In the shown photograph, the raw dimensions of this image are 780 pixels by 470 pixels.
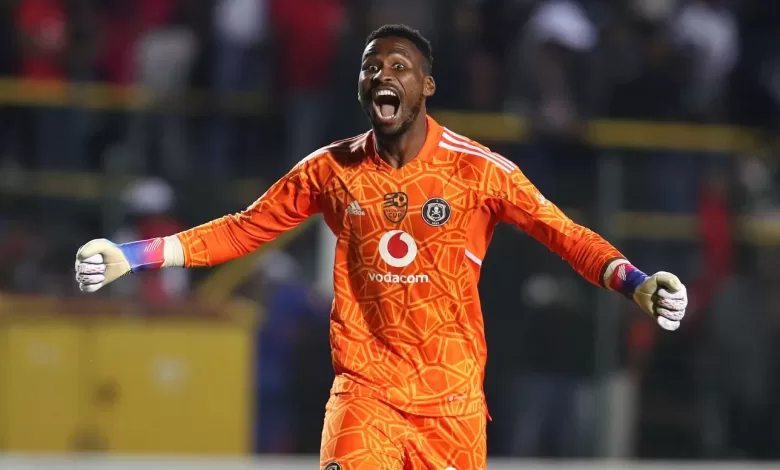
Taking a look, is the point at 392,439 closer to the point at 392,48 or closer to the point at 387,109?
the point at 387,109

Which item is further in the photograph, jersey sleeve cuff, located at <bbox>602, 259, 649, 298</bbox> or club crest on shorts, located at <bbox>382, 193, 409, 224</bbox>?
club crest on shorts, located at <bbox>382, 193, 409, 224</bbox>

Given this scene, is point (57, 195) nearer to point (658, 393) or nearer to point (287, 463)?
point (287, 463)

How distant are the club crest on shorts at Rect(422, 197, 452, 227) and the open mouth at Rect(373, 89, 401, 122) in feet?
1.03

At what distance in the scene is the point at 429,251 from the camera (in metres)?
4.59

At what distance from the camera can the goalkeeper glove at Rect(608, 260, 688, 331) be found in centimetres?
420

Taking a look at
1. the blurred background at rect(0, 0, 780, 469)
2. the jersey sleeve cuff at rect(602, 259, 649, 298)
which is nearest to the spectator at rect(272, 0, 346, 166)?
the blurred background at rect(0, 0, 780, 469)

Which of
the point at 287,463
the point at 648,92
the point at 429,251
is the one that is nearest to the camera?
the point at 429,251

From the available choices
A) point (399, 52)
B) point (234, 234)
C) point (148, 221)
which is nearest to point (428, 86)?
point (399, 52)

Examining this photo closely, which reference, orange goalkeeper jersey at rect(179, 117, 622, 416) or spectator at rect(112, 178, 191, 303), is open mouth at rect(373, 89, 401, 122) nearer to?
orange goalkeeper jersey at rect(179, 117, 622, 416)

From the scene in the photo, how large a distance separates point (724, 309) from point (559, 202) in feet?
4.44

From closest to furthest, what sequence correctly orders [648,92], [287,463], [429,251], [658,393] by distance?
[429,251], [287,463], [658,393], [648,92]

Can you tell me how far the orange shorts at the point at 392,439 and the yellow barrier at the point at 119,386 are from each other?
4.01 metres

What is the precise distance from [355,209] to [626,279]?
3.08ft

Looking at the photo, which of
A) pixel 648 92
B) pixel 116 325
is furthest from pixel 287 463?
pixel 648 92
